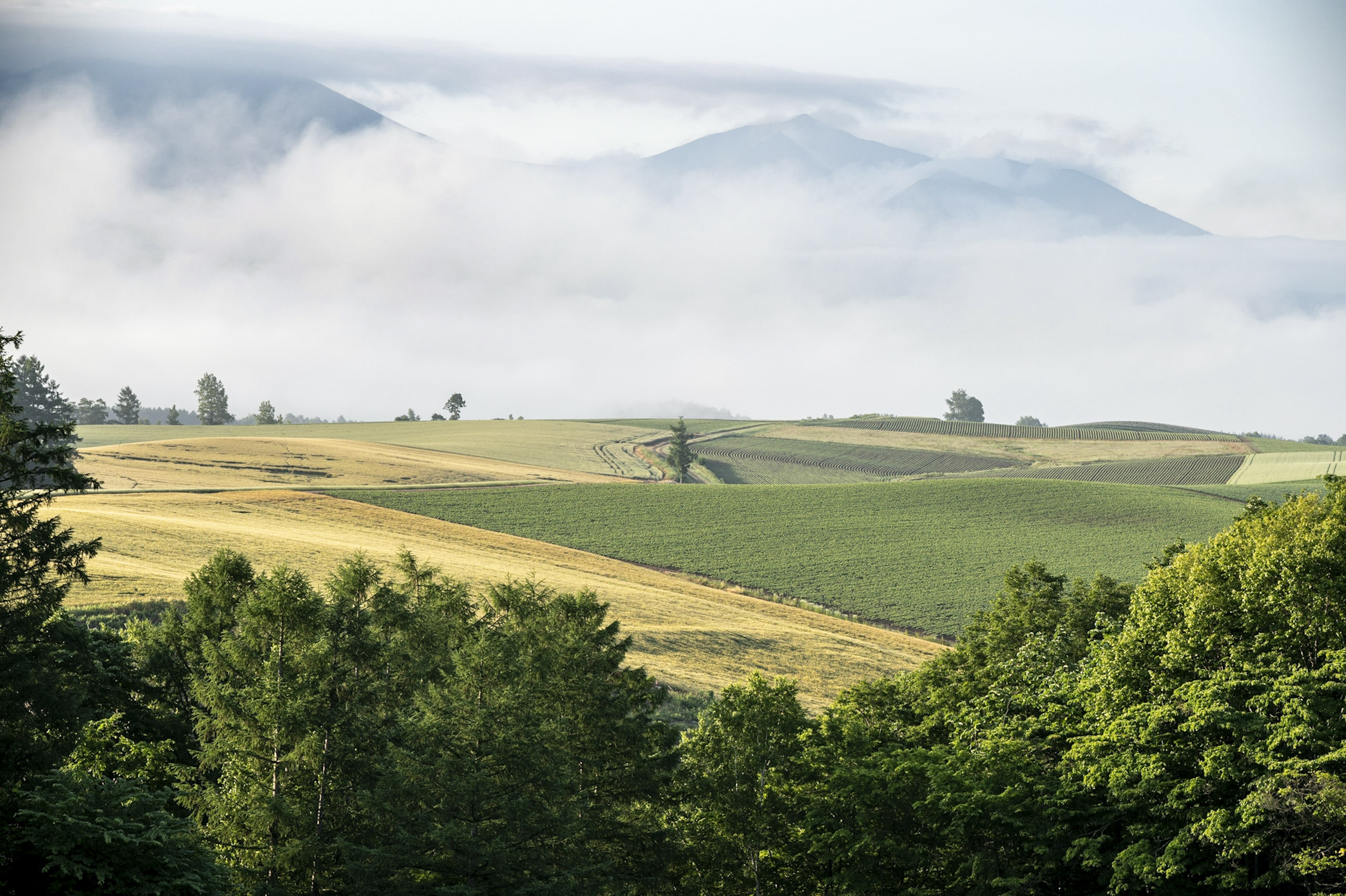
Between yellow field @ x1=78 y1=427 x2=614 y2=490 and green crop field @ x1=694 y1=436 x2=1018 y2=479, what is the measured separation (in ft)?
132

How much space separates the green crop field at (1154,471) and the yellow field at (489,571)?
7279 centimetres

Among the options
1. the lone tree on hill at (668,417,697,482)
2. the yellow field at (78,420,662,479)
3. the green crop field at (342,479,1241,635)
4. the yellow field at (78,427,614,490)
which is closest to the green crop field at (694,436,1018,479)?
the lone tree on hill at (668,417,697,482)

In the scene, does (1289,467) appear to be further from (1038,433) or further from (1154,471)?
(1038,433)

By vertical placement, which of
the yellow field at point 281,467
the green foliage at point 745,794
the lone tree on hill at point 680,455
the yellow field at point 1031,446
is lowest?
the green foliage at point 745,794

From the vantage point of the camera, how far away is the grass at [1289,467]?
436 feet

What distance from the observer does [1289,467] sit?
143 m

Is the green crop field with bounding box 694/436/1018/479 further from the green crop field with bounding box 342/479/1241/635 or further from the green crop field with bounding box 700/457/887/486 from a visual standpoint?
the green crop field with bounding box 342/479/1241/635

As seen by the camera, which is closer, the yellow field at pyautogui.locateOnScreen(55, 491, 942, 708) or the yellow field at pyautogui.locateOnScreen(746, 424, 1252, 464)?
the yellow field at pyautogui.locateOnScreen(55, 491, 942, 708)

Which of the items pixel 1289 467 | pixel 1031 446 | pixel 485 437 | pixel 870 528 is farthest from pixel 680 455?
pixel 1289 467

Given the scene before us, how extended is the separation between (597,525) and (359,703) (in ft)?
235

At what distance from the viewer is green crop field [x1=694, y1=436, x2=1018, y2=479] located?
15788 centimetres

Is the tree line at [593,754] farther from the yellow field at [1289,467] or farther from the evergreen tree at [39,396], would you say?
the evergreen tree at [39,396]

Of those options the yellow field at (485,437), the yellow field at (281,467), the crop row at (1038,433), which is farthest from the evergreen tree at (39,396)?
the crop row at (1038,433)

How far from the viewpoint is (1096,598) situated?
45.4 metres
